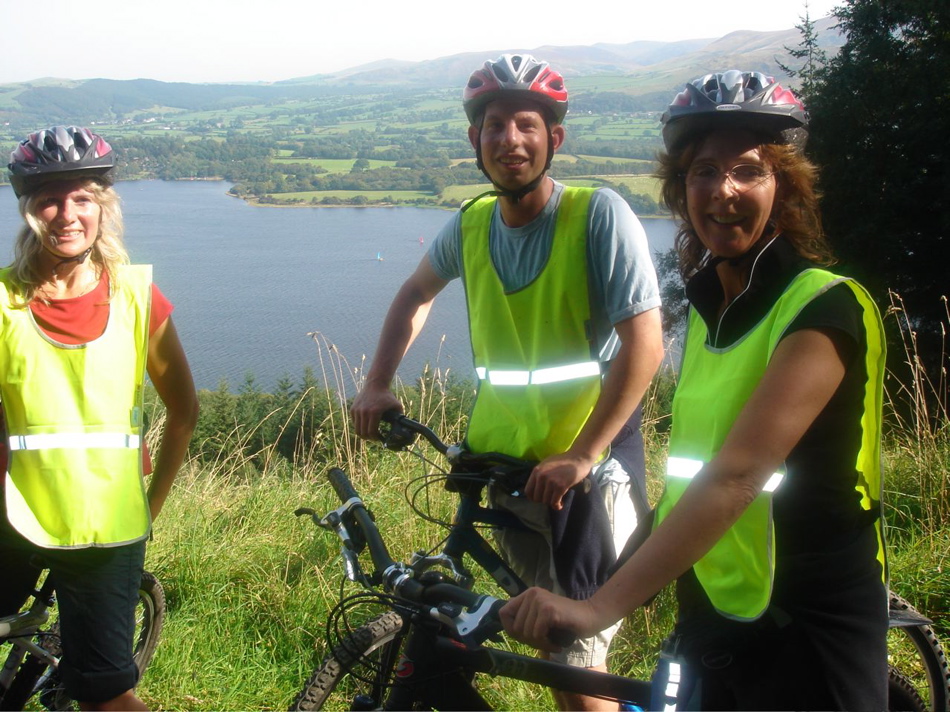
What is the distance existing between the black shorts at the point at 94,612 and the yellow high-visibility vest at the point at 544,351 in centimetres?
112

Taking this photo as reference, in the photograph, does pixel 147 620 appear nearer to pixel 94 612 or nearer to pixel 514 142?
pixel 94 612

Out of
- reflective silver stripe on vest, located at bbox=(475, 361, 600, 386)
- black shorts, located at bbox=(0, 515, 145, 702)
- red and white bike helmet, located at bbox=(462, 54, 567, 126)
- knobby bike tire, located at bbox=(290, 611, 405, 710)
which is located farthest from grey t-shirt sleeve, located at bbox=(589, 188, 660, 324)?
black shorts, located at bbox=(0, 515, 145, 702)

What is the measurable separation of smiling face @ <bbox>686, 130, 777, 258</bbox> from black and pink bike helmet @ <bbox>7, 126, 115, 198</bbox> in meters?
1.81

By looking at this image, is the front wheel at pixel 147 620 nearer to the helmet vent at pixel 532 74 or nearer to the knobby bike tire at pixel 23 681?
the knobby bike tire at pixel 23 681

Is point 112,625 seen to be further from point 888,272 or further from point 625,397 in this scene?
point 888,272

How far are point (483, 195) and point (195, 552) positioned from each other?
2.37 metres

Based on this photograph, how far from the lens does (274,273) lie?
136 ft

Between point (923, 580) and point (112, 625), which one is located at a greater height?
point (112, 625)

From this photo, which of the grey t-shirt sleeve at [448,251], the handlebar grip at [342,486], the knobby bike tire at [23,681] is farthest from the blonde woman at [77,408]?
the grey t-shirt sleeve at [448,251]

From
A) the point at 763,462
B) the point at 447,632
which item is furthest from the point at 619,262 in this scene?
the point at 447,632

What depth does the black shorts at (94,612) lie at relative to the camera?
248cm

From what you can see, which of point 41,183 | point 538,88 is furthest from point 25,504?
point 538,88

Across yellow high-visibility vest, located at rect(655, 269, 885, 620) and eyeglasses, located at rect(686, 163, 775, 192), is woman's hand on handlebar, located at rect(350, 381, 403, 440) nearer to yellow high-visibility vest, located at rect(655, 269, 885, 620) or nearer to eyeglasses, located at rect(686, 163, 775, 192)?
yellow high-visibility vest, located at rect(655, 269, 885, 620)

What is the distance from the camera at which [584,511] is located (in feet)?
8.42
